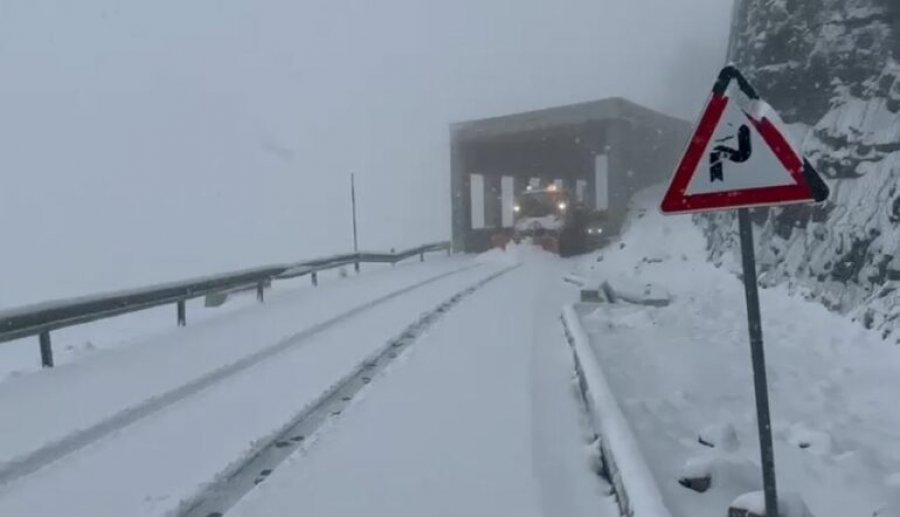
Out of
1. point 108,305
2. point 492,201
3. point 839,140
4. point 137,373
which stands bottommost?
point 137,373

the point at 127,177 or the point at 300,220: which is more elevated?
the point at 127,177

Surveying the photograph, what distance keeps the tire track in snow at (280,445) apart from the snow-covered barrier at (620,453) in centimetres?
249

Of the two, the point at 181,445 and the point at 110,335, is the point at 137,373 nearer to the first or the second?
the point at 181,445

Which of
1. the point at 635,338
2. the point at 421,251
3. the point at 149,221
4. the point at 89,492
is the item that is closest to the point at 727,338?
the point at 635,338

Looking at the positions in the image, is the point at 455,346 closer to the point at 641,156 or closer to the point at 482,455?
the point at 482,455

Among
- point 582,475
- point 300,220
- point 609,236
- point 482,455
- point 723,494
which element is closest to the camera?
point 723,494

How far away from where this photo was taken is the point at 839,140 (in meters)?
14.0

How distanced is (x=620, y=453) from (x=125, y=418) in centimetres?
489

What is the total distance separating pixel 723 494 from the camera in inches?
197

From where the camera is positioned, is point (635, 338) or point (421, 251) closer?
point (635, 338)

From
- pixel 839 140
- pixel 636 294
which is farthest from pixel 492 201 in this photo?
pixel 839 140

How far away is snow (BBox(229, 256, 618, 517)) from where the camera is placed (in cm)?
490

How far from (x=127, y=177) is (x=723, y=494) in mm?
150998

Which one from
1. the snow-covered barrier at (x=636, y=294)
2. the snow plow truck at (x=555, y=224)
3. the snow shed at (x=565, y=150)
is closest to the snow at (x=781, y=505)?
the snow-covered barrier at (x=636, y=294)
